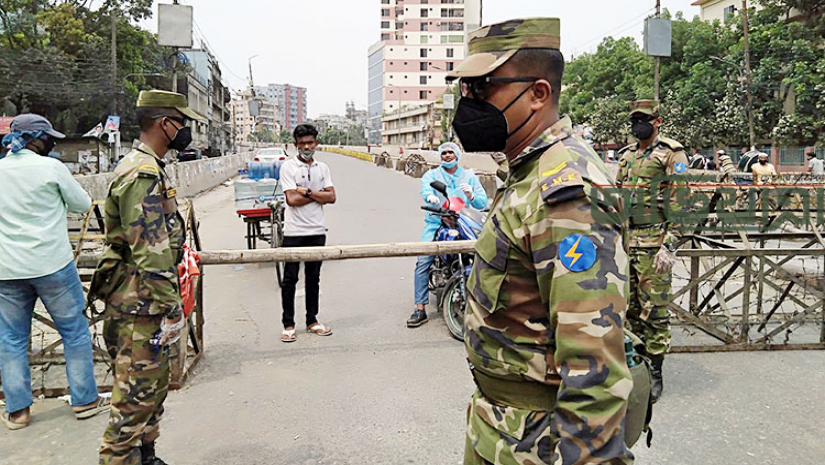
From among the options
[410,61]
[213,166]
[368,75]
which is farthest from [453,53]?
[213,166]

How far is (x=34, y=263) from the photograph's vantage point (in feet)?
11.9

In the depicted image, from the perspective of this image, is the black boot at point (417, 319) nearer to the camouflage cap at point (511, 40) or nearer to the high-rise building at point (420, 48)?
the camouflage cap at point (511, 40)

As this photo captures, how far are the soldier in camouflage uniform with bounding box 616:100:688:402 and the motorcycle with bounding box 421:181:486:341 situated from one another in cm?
147

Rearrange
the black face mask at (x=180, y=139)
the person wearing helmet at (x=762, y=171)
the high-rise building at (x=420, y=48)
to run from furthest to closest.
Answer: the high-rise building at (x=420, y=48) → the person wearing helmet at (x=762, y=171) → the black face mask at (x=180, y=139)

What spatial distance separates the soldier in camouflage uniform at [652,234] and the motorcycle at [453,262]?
147cm

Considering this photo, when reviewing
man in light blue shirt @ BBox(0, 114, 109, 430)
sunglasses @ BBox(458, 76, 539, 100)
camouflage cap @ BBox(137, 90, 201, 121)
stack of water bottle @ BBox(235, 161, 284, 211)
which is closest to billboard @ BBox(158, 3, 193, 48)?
stack of water bottle @ BBox(235, 161, 284, 211)

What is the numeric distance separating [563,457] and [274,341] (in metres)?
4.44

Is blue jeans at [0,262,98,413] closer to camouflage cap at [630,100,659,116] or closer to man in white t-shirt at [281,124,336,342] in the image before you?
man in white t-shirt at [281,124,336,342]

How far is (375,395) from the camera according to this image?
14.3ft

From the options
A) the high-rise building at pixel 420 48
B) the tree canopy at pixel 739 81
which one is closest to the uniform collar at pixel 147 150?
the tree canopy at pixel 739 81

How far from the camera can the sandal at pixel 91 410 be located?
394 centimetres

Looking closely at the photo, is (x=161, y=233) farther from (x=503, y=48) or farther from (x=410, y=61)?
(x=410, y=61)

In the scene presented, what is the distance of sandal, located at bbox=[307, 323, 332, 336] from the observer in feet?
18.8

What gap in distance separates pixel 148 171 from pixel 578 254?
2.36 meters
